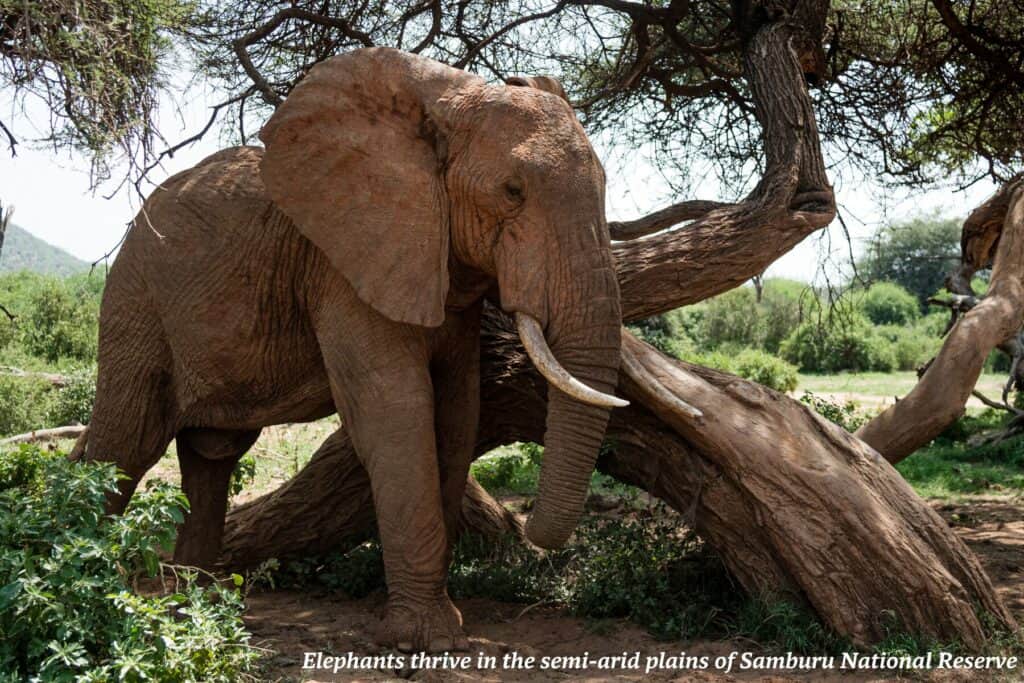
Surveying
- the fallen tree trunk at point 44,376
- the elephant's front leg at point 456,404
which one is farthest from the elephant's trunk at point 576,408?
the fallen tree trunk at point 44,376

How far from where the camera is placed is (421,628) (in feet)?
15.8

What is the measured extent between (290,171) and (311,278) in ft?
1.89

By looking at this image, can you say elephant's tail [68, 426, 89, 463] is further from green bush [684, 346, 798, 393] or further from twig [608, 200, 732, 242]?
green bush [684, 346, 798, 393]

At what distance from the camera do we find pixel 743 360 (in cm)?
1858

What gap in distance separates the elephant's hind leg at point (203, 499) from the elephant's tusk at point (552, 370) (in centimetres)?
243

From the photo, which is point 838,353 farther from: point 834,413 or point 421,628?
point 421,628

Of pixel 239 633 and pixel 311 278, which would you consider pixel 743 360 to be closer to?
pixel 311 278

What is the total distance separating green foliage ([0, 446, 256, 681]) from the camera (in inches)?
137

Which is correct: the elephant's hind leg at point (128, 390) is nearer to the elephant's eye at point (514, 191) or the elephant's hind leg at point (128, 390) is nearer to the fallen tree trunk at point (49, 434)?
the elephant's eye at point (514, 191)

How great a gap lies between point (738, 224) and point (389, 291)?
2.44m

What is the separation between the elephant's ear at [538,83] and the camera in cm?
477

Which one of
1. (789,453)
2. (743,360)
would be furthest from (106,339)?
(743,360)

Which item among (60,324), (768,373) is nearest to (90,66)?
(60,324)

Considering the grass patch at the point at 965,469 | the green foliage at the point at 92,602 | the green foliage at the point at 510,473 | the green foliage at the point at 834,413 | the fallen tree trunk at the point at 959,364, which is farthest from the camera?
the green foliage at the point at 834,413
